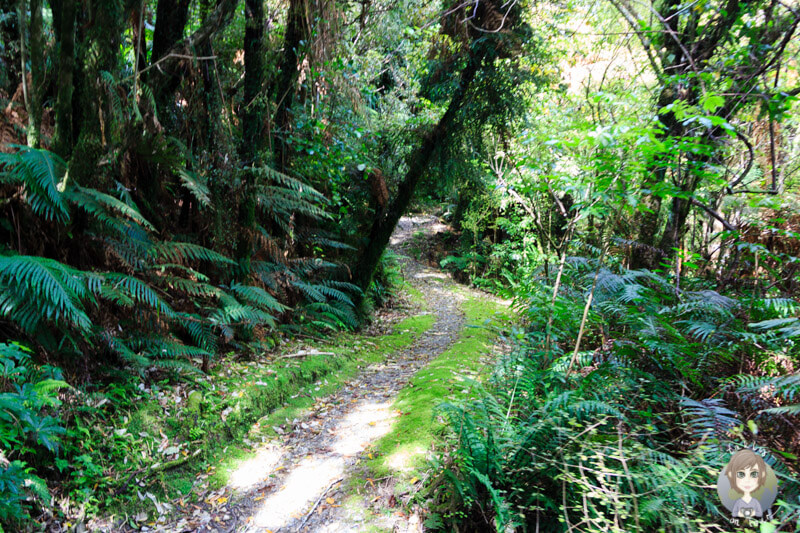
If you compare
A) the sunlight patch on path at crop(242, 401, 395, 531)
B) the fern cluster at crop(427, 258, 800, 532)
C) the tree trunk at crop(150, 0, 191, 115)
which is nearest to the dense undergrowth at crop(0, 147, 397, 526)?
the sunlight patch on path at crop(242, 401, 395, 531)

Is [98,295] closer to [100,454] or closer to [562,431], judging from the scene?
[100,454]

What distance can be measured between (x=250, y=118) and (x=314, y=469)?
4192mm

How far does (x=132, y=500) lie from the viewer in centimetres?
264

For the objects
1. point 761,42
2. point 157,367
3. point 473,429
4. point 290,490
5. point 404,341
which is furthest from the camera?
point 404,341

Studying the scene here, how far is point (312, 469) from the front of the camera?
10.9ft

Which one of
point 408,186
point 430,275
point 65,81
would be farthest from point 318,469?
point 430,275

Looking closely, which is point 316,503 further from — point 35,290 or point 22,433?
point 35,290

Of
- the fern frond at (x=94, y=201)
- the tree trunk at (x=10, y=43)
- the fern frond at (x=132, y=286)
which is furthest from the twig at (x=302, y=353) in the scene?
the tree trunk at (x=10, y=43)

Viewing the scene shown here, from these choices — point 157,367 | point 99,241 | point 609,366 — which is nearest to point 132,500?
point 157,367

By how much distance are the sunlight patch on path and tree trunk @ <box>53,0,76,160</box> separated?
10.1 ft

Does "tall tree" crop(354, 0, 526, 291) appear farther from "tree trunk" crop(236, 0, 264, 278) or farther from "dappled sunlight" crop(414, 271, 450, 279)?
"dappled sunlight" crop(414, 271, 450, 279)

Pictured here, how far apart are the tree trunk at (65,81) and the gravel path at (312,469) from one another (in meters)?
3.01

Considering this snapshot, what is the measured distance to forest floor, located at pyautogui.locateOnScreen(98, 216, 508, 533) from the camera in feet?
8.87

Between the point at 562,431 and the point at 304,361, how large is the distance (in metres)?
3.58
